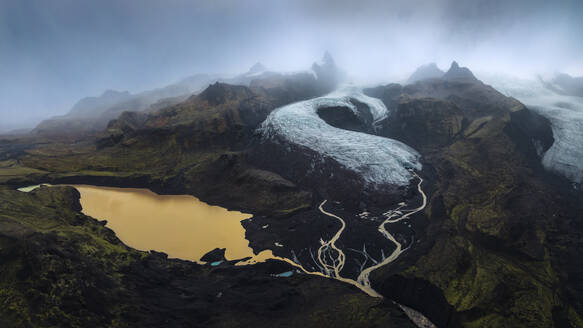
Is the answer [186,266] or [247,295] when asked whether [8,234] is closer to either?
[186,266]

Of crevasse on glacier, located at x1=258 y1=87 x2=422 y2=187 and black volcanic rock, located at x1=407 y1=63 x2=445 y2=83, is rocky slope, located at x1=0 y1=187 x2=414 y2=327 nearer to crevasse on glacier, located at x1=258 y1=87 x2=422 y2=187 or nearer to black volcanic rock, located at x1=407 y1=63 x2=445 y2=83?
crevasse on glacier, located at x1=258 y1=87 x2=422 y2=187

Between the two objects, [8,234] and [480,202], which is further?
[480,202]

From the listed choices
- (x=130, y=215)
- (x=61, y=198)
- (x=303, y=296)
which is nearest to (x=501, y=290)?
(x=303, y=296)

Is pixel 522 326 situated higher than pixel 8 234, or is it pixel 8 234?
pixel 8 234

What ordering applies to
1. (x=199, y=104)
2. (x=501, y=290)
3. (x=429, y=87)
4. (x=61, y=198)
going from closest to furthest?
(x=501, y=290) → (x=61, y=198) → (x=199, y=104) → (x=429, y=87)

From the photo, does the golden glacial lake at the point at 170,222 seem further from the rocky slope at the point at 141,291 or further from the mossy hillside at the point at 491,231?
the mossy hillside at the point at 491,231

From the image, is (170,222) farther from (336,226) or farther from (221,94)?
(221,94)
